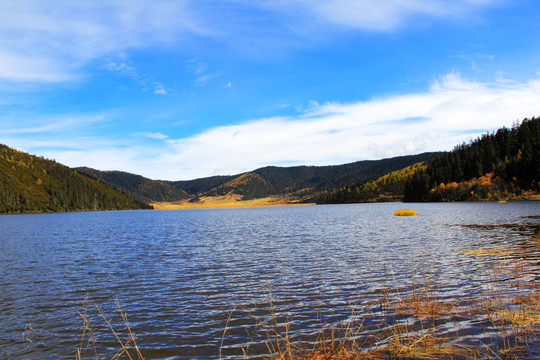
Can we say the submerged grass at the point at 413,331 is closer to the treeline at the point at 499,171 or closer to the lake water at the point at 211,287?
the lake water at the point at 211,287

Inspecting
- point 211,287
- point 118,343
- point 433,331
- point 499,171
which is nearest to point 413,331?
point 433,331

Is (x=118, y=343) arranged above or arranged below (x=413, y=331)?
above

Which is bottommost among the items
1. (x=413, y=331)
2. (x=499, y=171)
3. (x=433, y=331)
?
(x=413, y=331)

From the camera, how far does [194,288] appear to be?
788 inches

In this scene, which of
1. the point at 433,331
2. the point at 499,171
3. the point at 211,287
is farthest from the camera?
the point at 499,171

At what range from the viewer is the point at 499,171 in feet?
561

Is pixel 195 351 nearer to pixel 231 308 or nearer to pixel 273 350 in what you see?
pixel 273 350

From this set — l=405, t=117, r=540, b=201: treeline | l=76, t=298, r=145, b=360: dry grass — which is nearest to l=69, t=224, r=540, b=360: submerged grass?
l=76, t=298, r=145, b=360: dry grass

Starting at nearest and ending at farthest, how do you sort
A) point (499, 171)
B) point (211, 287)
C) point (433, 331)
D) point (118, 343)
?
point (433, 331) → point (118, 343) → point (211, 287) → point (499, 171)

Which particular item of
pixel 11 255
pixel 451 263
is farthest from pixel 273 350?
pixel 11 255

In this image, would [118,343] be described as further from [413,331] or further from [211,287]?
[413,331]

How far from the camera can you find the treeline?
512ft

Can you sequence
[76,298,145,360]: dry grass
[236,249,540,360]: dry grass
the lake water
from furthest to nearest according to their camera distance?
1. the lake water
2. [76,298,145,360]: dry grass
3. [236,249,540,360]: dry grass

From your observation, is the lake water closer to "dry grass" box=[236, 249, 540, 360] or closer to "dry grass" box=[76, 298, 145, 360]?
"dry grass" box=[76, 298, 145, 360]
